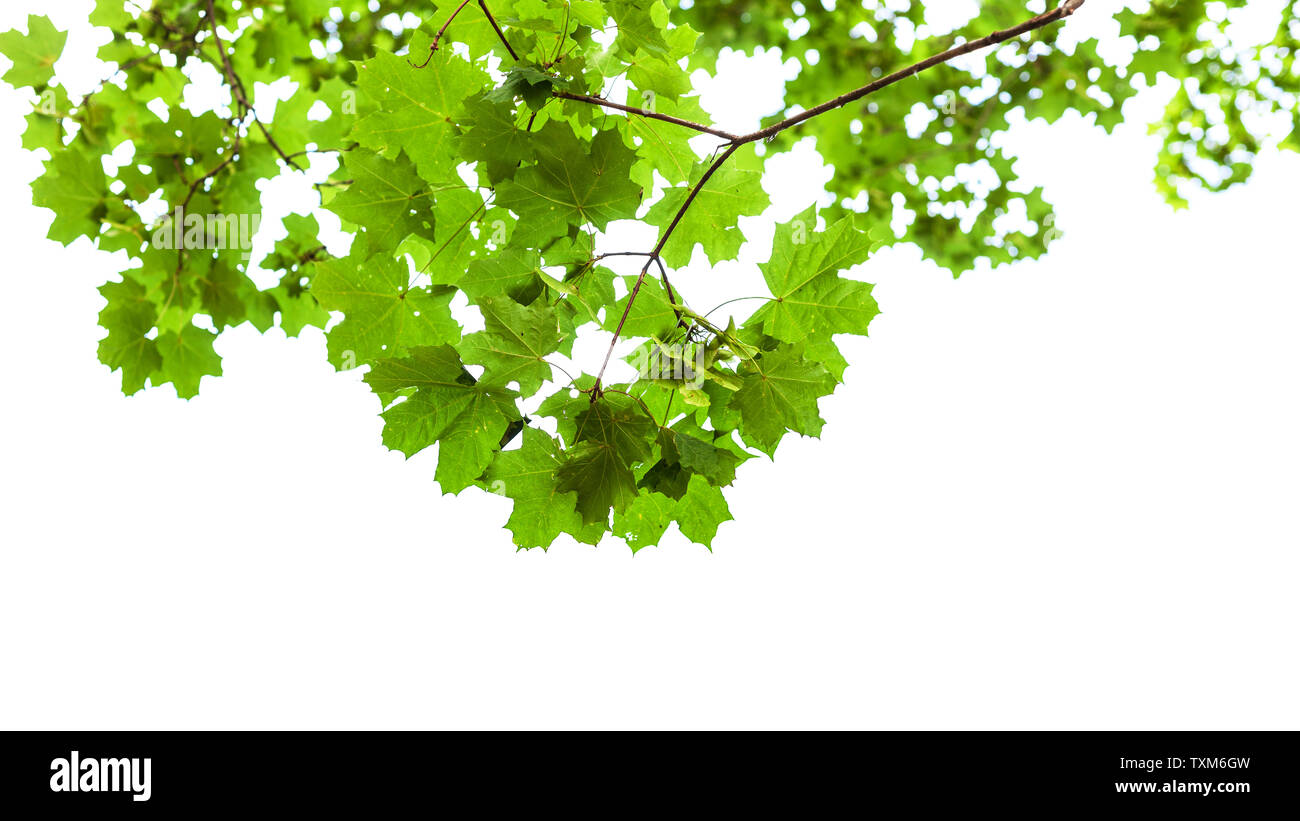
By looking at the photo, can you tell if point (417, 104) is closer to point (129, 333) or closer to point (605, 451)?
point (605, 451)

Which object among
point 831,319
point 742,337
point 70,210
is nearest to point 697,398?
point 742,337

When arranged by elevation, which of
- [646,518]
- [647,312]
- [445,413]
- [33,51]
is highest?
[33,51]

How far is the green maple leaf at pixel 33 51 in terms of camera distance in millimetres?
1899

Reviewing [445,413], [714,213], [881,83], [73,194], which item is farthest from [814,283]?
[73,194]

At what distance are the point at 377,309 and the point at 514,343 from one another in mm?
413

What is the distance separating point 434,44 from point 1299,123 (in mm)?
3598

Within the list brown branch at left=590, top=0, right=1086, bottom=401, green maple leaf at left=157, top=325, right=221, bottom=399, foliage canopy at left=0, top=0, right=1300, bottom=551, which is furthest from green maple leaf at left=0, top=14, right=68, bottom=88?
brown branch at left=590, top=0, right=1086, bottom=401

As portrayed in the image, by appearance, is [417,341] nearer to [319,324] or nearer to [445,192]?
[445,192]

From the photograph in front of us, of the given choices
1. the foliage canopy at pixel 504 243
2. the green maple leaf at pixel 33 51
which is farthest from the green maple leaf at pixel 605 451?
the green maple leaf at pixel 33 51

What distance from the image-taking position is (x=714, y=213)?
128 centimetres

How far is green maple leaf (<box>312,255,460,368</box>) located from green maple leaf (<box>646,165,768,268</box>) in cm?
37

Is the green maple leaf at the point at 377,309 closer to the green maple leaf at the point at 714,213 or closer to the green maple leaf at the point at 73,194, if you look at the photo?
the green maple leaf at the point at 714,213

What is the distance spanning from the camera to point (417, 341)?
1302 millimetres

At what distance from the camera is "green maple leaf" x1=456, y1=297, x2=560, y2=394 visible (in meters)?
0.96
